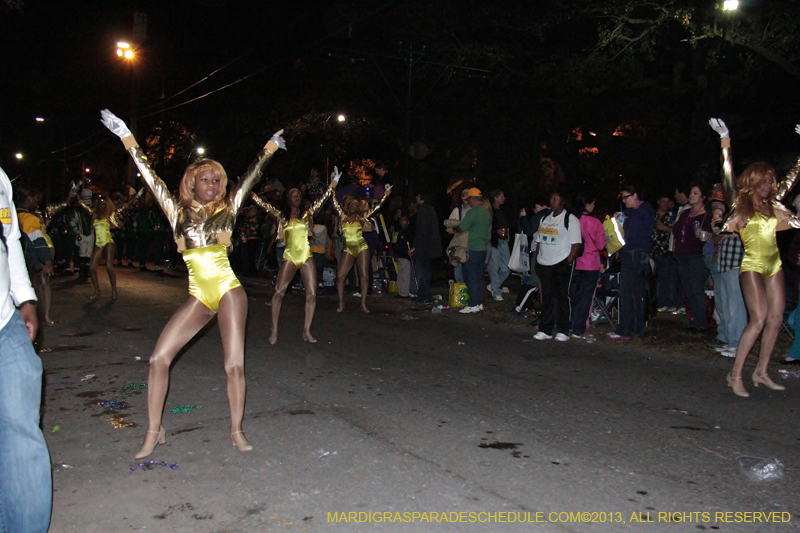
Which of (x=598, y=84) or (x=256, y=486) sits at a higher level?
(x=598, y=84)

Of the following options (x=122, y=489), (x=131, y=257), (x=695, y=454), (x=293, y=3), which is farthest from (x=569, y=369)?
(x=293, y=3)

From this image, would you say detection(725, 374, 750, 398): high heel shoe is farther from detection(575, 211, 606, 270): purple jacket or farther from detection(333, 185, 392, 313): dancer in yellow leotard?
detection(333, 185, 392, 313): dancer in yellow leotard

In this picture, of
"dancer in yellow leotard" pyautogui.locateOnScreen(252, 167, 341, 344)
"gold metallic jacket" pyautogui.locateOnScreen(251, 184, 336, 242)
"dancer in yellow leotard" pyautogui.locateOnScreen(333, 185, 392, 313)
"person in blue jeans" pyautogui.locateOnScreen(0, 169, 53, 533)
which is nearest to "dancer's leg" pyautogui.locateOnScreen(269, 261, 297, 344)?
"dancer in yellow leotard" pyautogui.locateOnScreen(252, 167, 341, 344)

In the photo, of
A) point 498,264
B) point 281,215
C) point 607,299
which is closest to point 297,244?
point 281,215

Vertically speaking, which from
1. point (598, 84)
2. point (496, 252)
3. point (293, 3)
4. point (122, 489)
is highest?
point (293, 3)

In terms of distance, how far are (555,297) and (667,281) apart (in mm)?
3932

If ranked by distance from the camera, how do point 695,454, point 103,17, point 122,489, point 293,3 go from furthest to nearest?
point 103,17
point 293,3
point 695,454
point 122,489

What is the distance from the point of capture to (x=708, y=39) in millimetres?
17906

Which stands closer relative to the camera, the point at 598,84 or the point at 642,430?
the point at 642,430

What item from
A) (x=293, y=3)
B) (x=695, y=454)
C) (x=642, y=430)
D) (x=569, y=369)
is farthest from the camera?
(x=293, y=3)

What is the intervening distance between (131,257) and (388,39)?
1270cm

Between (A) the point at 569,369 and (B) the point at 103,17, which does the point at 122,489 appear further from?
(B) the point at 103,17

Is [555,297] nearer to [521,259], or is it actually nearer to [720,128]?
[521,259]

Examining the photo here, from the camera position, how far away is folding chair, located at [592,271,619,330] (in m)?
10.8
